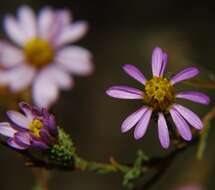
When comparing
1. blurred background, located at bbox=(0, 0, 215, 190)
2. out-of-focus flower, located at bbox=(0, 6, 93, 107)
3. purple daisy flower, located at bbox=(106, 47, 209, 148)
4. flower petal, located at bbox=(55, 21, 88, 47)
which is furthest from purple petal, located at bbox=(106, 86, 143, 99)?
blurred background, located at bbox=(0, 0, 215, 190)

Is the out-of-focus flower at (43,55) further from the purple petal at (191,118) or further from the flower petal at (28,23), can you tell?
the purple petal at (191,118)

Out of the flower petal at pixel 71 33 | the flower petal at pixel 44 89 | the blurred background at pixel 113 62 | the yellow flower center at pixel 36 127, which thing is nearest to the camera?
the yellow flower center at pixel 36 127

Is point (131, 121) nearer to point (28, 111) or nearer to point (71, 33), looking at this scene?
point (28, 111)

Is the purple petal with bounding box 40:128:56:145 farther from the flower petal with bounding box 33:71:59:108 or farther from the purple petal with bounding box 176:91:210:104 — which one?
the flower petal with bounding box 33:71:59:108

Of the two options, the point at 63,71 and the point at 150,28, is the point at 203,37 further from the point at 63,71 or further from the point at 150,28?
the point at 63,71

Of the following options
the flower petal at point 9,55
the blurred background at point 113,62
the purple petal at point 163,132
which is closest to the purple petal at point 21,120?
the purple petal at point 163,132

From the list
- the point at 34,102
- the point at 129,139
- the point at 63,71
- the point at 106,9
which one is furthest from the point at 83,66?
the point at 106,9
